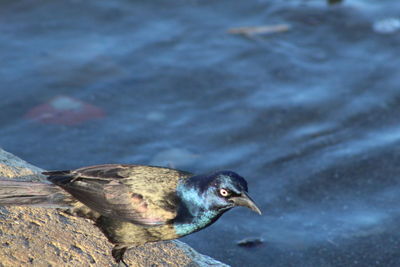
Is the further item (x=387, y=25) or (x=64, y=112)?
(x=387, y=25)

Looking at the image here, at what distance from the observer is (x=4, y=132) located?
6977 mm

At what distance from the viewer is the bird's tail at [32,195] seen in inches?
170

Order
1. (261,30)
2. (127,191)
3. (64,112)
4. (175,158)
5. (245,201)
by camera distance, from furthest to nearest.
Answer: (261,30) < (64,112) < (175,158) < (127,191) < (245,201)

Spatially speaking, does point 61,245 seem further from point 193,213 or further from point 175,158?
point 175,158

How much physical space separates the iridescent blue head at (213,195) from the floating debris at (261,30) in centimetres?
463

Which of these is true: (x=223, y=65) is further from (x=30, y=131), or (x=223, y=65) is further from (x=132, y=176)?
(x=132, y=176)

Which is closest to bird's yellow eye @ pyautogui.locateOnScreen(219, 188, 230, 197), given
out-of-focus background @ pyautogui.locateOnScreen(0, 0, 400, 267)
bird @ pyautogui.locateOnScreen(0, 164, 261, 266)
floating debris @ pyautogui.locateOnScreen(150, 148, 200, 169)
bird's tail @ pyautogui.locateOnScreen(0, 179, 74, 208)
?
bird @ pyautogui.locateOnScreen(0, 164, 261, 266)

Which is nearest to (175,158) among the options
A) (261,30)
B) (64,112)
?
(64,112)

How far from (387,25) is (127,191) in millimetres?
5394

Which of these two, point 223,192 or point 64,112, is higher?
point 223,192

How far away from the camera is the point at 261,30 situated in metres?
8.75

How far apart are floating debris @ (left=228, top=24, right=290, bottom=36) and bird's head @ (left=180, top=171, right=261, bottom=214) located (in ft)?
15.3

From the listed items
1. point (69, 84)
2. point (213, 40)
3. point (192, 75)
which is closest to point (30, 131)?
point (69, 84)

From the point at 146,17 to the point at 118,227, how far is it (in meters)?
5.13
